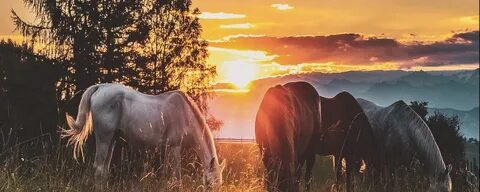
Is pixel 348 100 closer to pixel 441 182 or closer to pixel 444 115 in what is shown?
pixel 441 182

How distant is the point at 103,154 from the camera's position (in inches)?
383

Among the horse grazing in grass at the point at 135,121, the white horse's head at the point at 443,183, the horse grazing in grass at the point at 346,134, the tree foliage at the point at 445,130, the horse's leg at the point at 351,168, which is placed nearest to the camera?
the white horse's head at the point at 443,183

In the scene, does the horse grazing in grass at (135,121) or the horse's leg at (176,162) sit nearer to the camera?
the horse's leg at (176,162)

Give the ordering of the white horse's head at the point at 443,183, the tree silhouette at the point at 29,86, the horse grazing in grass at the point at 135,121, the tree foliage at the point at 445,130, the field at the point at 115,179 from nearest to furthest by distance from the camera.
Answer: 1. the field at the point at 115,179
2. the white horse's head at the point at 443,183
3. the horse grazing in grass at the point at 135,121
4. the tree silhouette at the point at 29,86
5. the tree foliage at the point at 445,130

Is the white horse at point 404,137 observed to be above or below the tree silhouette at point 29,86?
below

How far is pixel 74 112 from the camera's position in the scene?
16547 mm

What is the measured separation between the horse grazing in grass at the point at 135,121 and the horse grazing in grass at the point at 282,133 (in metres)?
1.57

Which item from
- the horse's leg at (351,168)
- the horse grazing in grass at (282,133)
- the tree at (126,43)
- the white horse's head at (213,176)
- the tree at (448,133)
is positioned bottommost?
the tree at (448,133)

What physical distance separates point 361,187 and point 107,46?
476 inches

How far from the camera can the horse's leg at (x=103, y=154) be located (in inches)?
372

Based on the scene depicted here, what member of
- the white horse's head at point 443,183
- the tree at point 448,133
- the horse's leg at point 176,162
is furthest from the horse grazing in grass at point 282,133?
the tree at point 448,133

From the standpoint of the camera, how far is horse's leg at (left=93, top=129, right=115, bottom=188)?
31.0ft

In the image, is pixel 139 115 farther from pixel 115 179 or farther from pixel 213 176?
pixel 213 176

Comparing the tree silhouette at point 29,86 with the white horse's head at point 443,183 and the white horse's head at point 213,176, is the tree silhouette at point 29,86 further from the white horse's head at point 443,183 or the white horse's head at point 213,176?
the white horse's head at point 443,183
